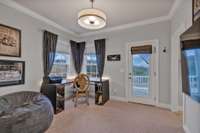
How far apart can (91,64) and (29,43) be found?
2552mm

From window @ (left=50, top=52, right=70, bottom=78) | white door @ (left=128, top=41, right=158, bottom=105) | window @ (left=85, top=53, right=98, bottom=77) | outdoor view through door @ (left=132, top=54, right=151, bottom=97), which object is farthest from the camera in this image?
window @ (left=85, top=53, right=98, bottom=77)

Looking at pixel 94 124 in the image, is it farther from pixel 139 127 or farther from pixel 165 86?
pixel 165 86

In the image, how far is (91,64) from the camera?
17.7ft

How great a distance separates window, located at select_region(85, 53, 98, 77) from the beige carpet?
69.5 inches

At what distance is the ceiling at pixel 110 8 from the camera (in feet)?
9.59

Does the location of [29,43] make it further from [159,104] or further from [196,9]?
[159,104]

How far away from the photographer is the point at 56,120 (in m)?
3.02

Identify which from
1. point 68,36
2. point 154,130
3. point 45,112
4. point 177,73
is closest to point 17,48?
point 45,112

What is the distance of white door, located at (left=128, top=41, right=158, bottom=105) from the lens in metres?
4.07

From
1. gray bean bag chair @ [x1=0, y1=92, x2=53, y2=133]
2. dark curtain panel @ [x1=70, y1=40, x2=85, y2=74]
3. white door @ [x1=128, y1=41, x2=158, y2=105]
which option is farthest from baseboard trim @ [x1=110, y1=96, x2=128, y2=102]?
gray bean bag chair @ [x1=0, y1=92, x2=53, y2=133]

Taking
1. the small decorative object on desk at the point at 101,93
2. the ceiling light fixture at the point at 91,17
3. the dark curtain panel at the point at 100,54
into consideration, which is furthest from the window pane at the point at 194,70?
the dark curtain panel at the point at 100,54

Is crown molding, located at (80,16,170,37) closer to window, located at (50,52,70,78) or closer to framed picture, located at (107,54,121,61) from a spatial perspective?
framed picture, located at (107,54,121,61)

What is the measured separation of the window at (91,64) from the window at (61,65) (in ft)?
2.69

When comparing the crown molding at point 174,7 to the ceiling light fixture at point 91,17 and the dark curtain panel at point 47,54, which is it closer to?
the ceiling light fixture at point 91,17
